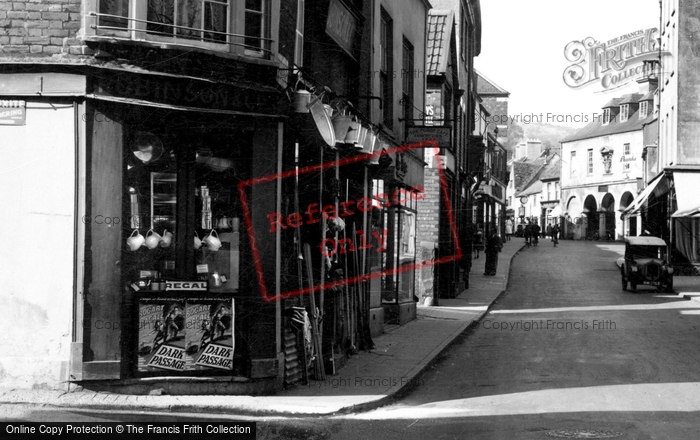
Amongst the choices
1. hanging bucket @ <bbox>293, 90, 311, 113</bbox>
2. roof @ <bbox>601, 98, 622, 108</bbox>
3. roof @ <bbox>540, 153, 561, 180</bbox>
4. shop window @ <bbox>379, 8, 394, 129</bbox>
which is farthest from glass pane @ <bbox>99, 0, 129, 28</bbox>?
roof @ <bbox>540, 153, 561, 180</bbox>

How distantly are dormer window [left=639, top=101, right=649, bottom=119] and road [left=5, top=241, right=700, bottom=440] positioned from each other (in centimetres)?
4583

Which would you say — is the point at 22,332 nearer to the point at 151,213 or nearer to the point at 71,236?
the point at 71,236

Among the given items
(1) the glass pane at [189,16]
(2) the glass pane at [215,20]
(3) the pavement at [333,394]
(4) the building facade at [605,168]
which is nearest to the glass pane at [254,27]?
(2) the glass pane at [215,20]

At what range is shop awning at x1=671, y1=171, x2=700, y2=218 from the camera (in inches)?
1383

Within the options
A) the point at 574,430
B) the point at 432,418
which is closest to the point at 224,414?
the point at 432,418

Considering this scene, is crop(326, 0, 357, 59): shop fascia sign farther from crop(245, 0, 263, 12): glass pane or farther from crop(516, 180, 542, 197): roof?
crop(516, 180, 542, 197): roof

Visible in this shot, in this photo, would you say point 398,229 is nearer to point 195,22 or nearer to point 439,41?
point 439,41

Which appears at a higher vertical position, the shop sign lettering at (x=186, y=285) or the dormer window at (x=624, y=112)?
the dormer window at (x=624, y=112)

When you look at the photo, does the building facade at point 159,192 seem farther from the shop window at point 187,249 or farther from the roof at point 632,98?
the roof at point 632,98

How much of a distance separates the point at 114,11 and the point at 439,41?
17126 mm

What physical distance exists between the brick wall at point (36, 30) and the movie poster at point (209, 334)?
3128mm

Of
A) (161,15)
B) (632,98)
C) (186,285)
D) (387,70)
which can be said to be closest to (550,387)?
(186,285)

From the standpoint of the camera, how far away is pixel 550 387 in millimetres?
10922

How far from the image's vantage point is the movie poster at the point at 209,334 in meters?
9.72
